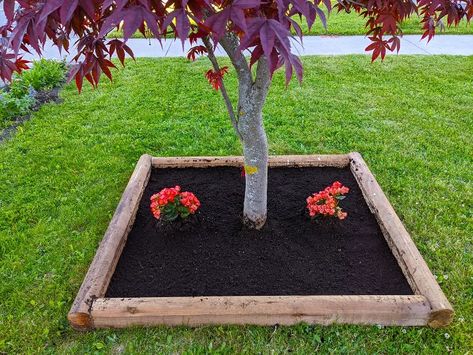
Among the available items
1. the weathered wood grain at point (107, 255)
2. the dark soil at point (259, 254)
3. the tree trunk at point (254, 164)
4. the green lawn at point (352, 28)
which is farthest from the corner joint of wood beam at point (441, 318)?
the green lawn at point (352, 28)

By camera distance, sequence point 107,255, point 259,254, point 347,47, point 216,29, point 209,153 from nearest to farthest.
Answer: point 216,29
point 107,255
point 259,254
point 209,153
point 347,47

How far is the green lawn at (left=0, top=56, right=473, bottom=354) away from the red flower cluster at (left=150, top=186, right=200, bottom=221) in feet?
1.80

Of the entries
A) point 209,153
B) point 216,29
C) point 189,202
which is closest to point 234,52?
point 216,29

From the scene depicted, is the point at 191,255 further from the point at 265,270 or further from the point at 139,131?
the point at 139,131

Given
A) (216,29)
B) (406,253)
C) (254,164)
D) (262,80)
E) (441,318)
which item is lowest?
(441,318)

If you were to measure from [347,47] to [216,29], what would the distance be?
6486mm

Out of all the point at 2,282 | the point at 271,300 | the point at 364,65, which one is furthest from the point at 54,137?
the point at 364,65

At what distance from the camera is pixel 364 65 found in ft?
20.0

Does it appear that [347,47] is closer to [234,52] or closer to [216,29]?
[234,52]

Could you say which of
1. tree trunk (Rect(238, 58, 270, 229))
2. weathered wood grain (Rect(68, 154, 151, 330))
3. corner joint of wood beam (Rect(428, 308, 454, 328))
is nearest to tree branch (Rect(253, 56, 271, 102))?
tree trunk (Rect(238, 58, 270, 229))

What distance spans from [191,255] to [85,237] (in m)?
0.79

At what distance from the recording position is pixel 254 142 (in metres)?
2.40

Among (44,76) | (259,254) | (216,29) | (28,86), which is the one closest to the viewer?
(216,29)

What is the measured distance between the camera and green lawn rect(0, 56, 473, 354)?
2104 millimetres
